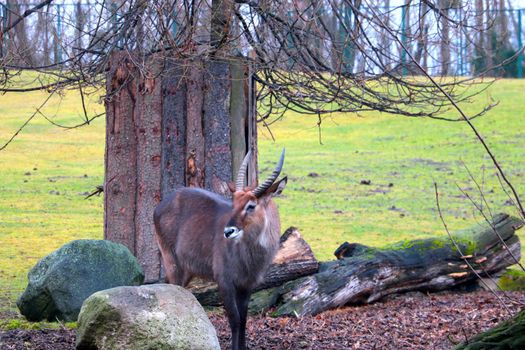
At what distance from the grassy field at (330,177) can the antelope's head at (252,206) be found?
2467 mm

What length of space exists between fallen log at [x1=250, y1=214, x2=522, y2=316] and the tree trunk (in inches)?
→ 54.1

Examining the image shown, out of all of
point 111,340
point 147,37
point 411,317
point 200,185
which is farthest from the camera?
point 200,185

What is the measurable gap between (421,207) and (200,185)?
10.6 m

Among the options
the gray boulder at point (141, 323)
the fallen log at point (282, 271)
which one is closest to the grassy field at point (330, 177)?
the fallen log at point (282, 271)

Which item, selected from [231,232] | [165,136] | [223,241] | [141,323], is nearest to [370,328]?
[223,241]

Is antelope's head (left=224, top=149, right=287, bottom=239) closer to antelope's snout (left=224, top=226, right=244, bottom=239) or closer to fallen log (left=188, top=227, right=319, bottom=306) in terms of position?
antelope's snout (left=224, top=226, right=244, bottom=239)

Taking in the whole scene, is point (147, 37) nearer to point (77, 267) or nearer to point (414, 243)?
point (77, 267)

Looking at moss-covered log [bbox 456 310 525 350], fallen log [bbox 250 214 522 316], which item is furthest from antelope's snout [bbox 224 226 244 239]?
moss-covered log [bbox 456 310 525 350]

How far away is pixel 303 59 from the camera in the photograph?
347 inches

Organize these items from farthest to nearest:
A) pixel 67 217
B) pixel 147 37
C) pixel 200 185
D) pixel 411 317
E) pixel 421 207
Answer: pixel 421 207
pixel 67 217
pixel 200 185
pixel 411 317
pixel 147 37

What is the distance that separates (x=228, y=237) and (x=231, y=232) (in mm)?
60

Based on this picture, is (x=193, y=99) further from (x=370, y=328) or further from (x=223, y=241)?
(x=370, y=328)

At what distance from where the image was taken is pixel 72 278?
8.62 m

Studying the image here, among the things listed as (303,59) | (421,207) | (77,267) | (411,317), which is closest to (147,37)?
(303,59)
